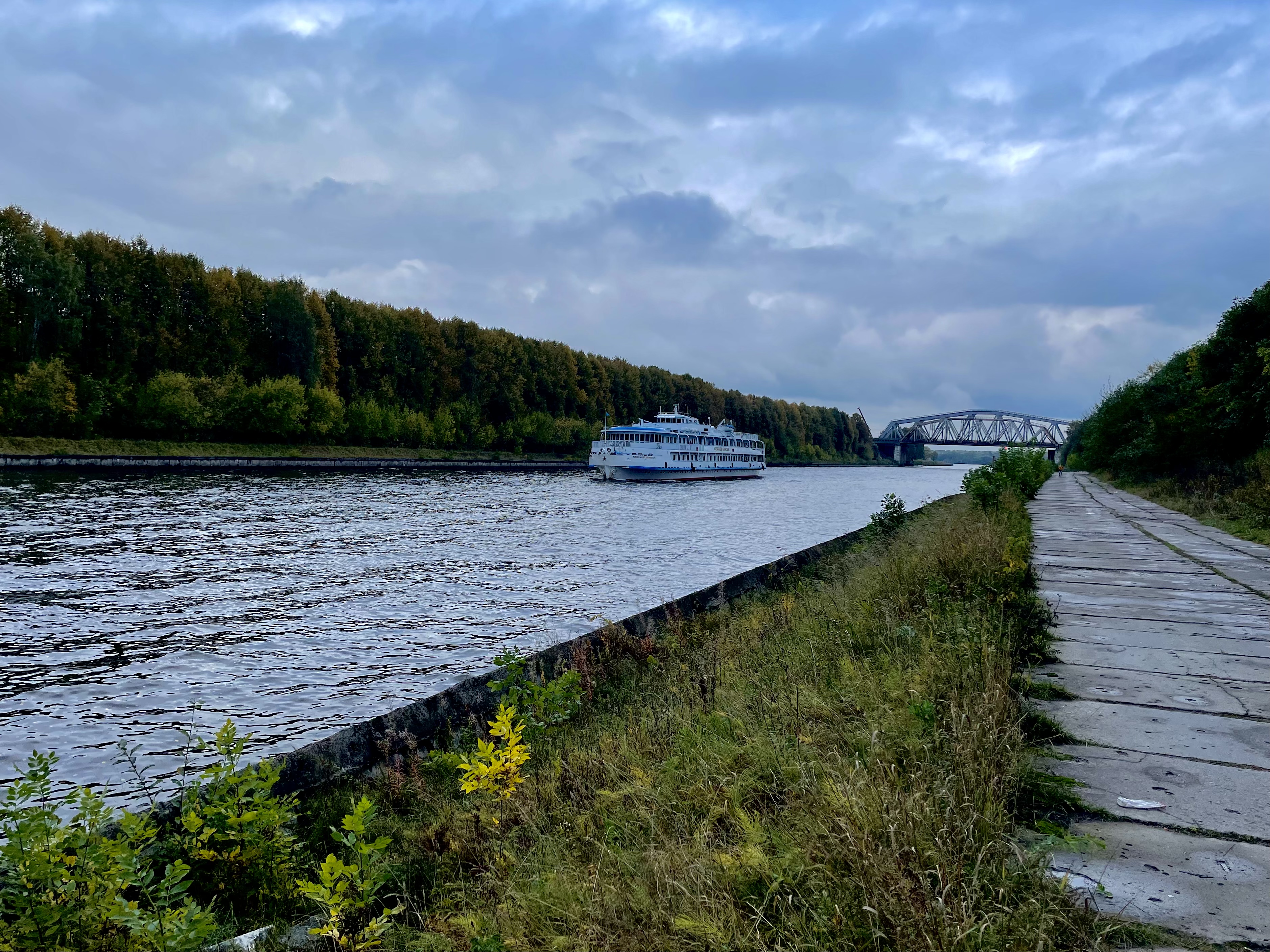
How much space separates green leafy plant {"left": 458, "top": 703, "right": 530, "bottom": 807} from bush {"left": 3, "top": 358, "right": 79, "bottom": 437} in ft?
207

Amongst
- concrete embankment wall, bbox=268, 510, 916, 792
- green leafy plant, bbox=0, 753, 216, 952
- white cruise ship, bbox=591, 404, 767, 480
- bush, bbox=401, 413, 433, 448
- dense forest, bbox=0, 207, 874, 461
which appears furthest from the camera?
bush, bbox=401, 413, 433, 448

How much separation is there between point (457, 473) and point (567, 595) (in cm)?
5547

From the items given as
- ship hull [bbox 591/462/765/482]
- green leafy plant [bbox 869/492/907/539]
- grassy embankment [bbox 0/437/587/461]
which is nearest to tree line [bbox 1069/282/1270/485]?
green leafy plant [bbox 869/492/907/539]

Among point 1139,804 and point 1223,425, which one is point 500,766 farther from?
point 1223,425

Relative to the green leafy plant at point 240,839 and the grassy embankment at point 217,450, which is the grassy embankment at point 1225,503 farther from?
the grassy embankment at point 217,450

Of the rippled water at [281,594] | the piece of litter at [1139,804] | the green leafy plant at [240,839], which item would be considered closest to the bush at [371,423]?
the rippled water at [281,594]

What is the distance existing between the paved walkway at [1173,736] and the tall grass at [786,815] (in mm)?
344

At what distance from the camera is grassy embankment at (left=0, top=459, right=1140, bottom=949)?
2744 millimetres

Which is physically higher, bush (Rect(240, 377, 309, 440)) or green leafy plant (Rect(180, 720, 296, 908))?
bush (Rect(240, 377, 309, 440))

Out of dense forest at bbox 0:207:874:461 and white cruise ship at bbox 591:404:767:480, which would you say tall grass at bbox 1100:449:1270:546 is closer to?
white cruise ship at bbox 591:404:767:480

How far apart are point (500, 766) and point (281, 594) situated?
1218cm

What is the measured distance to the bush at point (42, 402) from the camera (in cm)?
5238

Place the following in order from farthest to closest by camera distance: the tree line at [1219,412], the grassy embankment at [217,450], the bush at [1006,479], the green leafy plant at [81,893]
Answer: the grassy embankment at [217,450]
the tree line at [1219,412]
the bush at [1006,479]
the green leafy plant at [81,893]

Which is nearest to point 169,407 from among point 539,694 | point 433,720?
point 433,720
